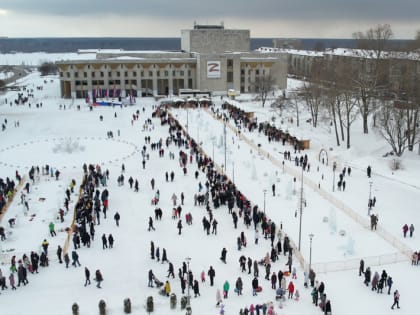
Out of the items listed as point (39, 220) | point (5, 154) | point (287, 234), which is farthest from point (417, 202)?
point (5, 154)

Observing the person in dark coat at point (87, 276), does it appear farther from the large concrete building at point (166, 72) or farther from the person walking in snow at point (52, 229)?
the large concrete building at point (166, 72)

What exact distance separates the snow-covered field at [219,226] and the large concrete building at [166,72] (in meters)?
30.3

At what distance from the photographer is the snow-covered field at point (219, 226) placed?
1580cm

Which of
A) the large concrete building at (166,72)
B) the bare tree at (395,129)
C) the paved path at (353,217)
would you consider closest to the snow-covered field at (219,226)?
the paved path at (353,217)

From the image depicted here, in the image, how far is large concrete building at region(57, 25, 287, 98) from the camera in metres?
70.2

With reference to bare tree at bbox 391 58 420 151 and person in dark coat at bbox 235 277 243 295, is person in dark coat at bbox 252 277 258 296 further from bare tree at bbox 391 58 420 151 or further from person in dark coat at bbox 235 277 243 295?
bare tree at bbox 391 58 420 151

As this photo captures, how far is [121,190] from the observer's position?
27.1 meters

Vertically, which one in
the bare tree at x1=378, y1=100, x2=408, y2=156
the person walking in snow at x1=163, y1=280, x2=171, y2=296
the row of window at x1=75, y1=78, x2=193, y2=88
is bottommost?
the person walking in snow at x1=163, y1=280, x2=171, y2=296

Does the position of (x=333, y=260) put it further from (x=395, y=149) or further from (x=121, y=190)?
(x=395, y=149)

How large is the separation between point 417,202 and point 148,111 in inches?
1495

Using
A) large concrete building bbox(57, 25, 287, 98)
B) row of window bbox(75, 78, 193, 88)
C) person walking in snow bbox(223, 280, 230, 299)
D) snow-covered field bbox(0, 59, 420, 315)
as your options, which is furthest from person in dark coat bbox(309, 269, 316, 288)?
row of window bbox(75, 78, 193, 88)

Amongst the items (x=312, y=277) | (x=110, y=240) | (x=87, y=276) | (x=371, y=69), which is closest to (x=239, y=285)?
(x=312, y=277)

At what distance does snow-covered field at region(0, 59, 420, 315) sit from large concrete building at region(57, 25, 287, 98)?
99.4 ft

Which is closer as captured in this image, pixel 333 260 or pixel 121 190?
pixel 333 260
